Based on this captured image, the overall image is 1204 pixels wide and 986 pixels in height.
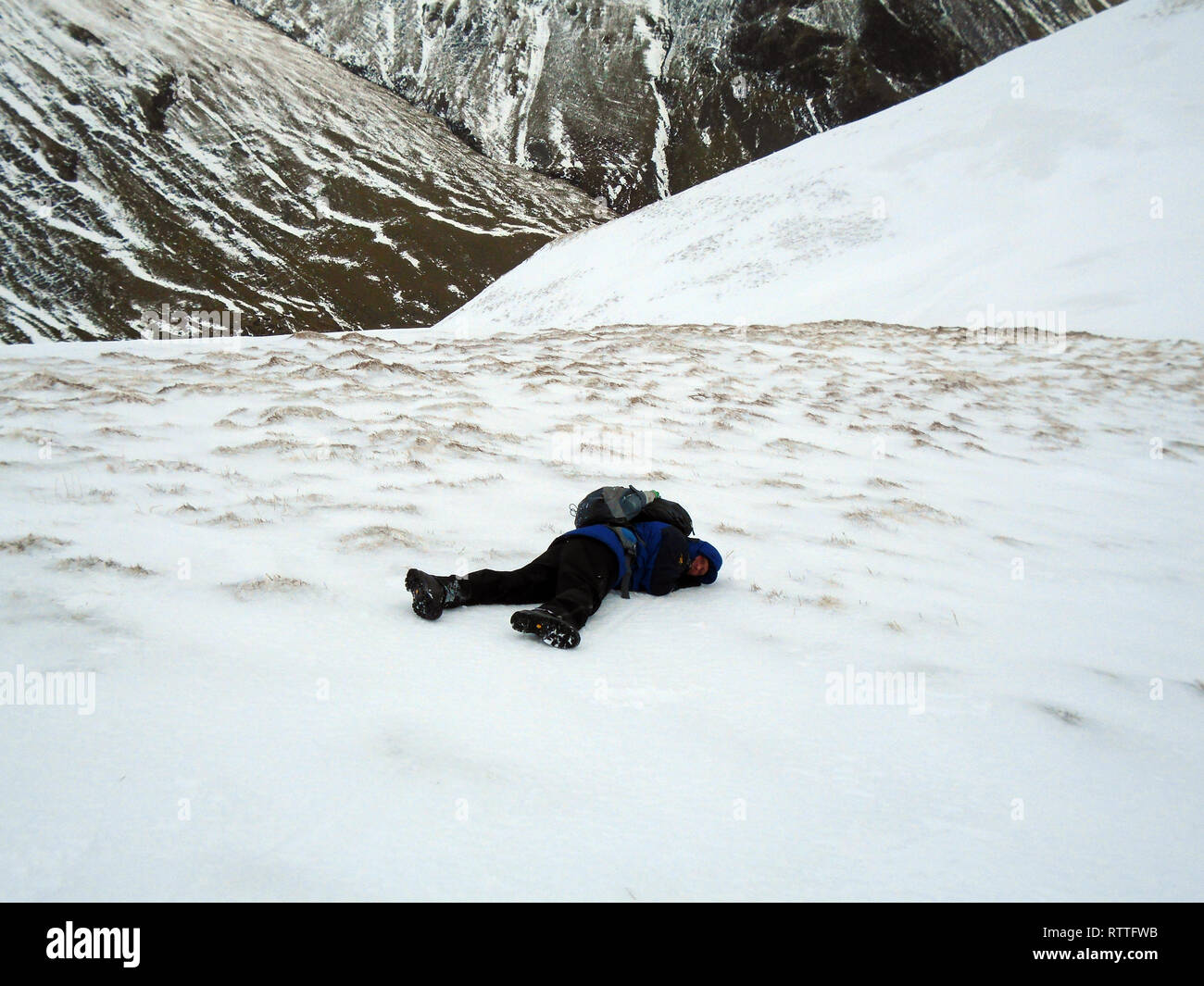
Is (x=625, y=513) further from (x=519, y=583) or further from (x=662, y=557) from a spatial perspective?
(x=519, y=583)

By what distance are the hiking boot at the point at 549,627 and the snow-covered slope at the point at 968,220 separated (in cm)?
1391

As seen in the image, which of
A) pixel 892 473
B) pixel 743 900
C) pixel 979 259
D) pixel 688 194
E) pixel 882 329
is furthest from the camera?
pixel 688 194

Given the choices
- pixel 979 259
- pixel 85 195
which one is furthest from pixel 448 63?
pixel 979 259

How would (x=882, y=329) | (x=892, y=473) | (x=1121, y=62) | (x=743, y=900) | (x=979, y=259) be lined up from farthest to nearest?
(x=1121, y=62), (x=979, y=259), (x=882, y=329), (x=892, y=473), (x=743, y=900)

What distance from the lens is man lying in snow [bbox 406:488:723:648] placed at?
123 inches

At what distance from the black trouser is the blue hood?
1.48 ft

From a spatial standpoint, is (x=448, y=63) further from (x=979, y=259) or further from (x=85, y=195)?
(x=979, y=259)

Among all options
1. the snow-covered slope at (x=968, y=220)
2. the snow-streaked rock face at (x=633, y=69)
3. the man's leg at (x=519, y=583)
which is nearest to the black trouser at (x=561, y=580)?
the man's leg at (x=519, y=583)

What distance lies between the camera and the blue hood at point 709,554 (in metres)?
Result: 3.75

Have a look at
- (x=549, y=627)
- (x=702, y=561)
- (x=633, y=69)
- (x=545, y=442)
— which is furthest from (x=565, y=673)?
(x=633, y=69)

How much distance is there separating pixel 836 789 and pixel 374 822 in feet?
4.48

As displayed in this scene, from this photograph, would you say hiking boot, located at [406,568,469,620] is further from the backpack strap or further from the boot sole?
the backpack strap

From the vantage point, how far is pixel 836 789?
225cm

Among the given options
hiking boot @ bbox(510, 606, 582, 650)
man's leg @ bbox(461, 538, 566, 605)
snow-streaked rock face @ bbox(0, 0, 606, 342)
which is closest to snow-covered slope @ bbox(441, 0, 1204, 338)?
man's leg @ bbox(461, 538, 566, 605)
